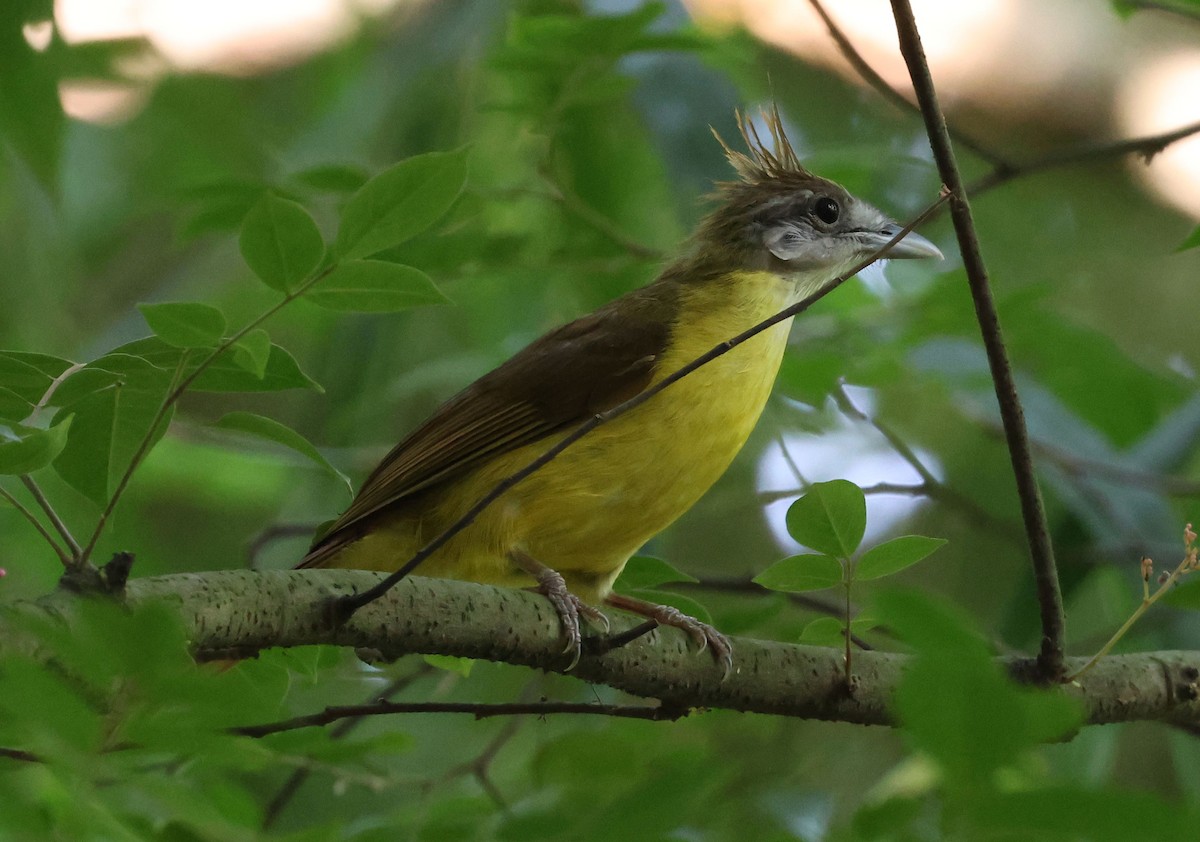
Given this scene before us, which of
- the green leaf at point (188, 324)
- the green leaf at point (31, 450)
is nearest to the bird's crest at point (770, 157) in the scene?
the green leaf at point (188, 324)

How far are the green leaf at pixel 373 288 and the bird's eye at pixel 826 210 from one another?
231cm

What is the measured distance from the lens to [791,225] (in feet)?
12.6

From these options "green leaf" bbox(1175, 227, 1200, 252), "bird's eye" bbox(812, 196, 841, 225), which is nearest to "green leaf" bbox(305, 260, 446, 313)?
"green leaf" bbox(1175, 227, 1200, 252)

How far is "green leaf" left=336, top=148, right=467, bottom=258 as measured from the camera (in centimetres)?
172

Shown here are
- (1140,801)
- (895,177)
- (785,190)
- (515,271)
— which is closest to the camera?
(1140,801)

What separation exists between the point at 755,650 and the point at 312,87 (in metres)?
3.81

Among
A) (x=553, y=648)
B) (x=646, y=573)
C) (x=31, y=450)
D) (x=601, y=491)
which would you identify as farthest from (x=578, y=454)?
(x=31, y=450)

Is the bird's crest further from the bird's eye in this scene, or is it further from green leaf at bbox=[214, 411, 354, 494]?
green leaf at bbox=[214, 411, 354, 494]

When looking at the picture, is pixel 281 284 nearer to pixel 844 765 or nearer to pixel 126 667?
pixel 126 667

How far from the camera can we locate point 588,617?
245 cm

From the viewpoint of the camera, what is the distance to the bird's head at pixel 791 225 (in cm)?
379

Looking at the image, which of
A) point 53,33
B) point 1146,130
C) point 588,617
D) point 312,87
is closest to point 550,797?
point 588,617

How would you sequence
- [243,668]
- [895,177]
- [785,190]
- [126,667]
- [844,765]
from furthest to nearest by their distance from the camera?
[844,765] → [895,177] → [785,190] → [243,668] → [126,667]

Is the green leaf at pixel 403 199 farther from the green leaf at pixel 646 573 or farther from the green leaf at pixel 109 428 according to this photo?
the green leaf at pixel 646 573
